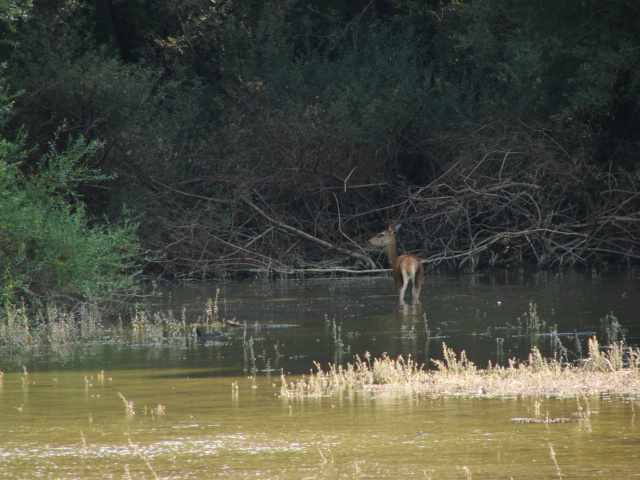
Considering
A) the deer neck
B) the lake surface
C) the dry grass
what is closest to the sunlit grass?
the lake surface

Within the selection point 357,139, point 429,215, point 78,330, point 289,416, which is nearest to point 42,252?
point 78,330

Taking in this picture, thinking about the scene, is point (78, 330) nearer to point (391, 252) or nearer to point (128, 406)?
point (128, 406)

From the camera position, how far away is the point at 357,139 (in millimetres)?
26797

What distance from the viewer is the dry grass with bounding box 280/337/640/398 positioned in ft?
28.5

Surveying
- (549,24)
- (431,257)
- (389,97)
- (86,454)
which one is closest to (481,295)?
(431,257)

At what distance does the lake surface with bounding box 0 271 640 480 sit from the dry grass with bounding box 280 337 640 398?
0.29m

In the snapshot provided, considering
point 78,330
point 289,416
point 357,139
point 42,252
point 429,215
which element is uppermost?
point 357,139

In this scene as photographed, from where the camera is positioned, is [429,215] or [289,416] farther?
[429,215]

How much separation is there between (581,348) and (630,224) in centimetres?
1368

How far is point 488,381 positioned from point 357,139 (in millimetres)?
18130

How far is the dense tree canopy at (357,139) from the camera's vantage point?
23047 mm

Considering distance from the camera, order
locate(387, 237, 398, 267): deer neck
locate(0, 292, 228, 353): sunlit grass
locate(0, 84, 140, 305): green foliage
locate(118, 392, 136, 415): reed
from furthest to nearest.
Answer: locate(387, 237, 398, 267): deer neck < locate(0, 84, 140, 305): green foliage < locate(0, 292, 228, 353): sunlit grass < locate(118, 392, 136, 415): reed

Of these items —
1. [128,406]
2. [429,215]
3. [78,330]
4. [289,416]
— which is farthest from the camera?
[429,215]

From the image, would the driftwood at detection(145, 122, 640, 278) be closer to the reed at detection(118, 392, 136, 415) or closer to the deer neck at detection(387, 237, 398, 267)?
the deer neck at detection(387, 237, 398, 267)
